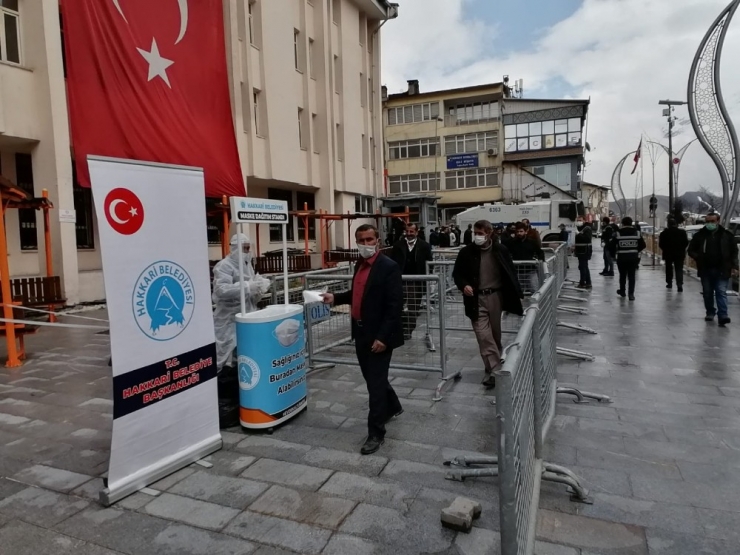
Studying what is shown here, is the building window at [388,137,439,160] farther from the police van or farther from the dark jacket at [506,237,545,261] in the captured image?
the dark jacket at [506,237,545,261]

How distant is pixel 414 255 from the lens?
27.2 feet

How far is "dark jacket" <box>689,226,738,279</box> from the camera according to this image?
8.52m

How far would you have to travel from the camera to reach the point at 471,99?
45875 mm

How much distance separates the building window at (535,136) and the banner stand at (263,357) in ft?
149

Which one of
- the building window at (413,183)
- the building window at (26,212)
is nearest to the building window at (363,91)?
the building window at (413,183)

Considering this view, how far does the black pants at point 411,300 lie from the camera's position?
627 centimetres

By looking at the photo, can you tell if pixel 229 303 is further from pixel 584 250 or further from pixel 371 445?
pixel 584 250

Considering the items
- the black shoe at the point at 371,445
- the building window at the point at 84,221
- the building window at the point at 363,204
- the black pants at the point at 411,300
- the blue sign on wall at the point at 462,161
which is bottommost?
the black shoe at the point at 371,445

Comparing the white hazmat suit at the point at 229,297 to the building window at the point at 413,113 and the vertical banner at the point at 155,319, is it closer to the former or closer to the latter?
the vertical banner at the point at 155,319

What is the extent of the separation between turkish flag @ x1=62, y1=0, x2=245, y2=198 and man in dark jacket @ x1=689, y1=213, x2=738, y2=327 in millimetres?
8120

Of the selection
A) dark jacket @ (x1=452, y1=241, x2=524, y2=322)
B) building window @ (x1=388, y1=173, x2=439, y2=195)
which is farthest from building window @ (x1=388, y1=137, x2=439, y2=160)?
dark jacket @ (x1=452, y1=241, x2=524, y2=322)

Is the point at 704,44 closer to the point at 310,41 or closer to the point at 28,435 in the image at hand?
the point at 310,41

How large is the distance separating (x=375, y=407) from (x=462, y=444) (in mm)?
768

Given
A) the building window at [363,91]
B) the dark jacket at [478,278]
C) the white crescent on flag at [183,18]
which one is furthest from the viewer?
the building window at [363,91]
